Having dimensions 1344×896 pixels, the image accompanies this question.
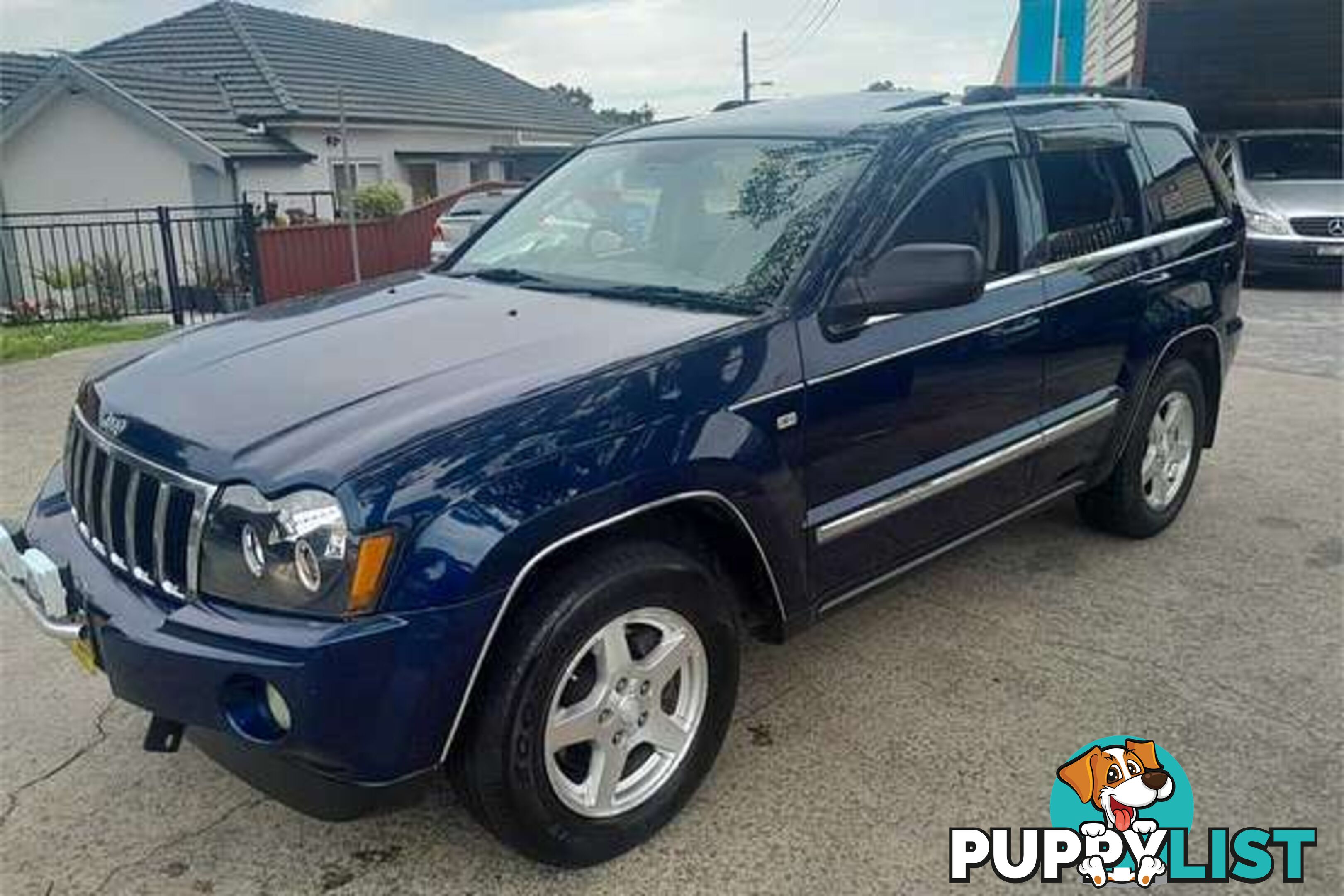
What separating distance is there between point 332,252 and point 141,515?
11.5m

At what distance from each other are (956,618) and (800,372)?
1.56 metres

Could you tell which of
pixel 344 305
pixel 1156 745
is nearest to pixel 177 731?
pixel 344 305

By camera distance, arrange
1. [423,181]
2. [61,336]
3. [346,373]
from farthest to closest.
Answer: [423,181], [61,336], [346,373]

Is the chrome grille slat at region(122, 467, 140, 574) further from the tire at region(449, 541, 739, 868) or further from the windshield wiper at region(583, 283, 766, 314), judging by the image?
the windshield wiper at region(583, 283, 766, 314)

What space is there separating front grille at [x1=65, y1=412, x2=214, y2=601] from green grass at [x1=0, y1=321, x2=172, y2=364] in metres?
7.56

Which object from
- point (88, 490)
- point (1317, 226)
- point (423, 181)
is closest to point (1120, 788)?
point (88, 490)

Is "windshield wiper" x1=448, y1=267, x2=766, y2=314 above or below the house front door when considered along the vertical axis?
below

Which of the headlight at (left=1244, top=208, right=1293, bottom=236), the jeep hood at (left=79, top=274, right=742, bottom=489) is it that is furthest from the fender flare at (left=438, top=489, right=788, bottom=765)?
the headlight at (left=1244, top=208, right=1293, bottom=236)

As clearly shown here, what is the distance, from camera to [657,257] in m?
3.41

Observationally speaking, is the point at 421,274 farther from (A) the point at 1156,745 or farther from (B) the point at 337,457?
(A) the point at 1156,745

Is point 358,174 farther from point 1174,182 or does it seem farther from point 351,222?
point 1174,182

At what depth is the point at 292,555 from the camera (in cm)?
219

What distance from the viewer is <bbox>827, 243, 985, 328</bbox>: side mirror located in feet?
9.53

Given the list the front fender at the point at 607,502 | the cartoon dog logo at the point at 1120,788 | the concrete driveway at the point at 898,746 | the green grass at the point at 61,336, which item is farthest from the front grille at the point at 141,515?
the green grass at the point at 61,336
